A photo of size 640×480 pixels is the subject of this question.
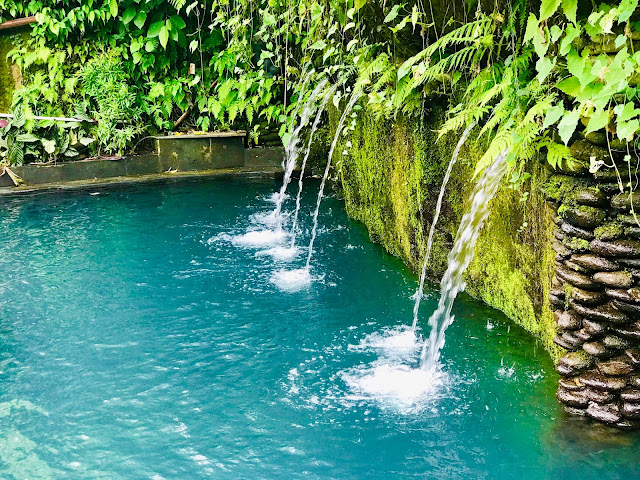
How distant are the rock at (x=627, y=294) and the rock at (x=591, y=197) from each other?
0.42 metres

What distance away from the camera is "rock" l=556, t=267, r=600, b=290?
10.7 ft

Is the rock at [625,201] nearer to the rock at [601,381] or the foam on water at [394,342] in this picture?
the rock at [601,381]

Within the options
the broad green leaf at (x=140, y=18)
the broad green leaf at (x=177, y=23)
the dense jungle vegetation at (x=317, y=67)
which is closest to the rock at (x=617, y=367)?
the dense jungle vegetation at (x=317, y=67)

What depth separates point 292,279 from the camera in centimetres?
568

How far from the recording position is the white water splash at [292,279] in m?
5.49

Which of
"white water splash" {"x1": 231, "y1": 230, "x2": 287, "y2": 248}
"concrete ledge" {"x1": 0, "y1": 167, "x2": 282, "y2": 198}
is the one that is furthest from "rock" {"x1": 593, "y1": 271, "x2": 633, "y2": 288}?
"concrete ledge" {"x1": 0, "y1": 167, "x2": 282, "y2": 198}

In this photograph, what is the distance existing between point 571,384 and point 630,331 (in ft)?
1.40

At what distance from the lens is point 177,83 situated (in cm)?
1030

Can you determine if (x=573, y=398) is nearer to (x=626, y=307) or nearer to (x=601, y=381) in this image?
(x=601, y=381)

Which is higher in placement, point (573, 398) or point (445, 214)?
point (445, 214)

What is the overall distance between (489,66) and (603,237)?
135cm

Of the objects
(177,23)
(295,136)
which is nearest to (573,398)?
(295,136)

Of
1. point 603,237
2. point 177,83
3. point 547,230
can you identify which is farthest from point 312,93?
point 603,237

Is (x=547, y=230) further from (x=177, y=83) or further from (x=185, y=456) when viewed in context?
(x=177, y=83)
